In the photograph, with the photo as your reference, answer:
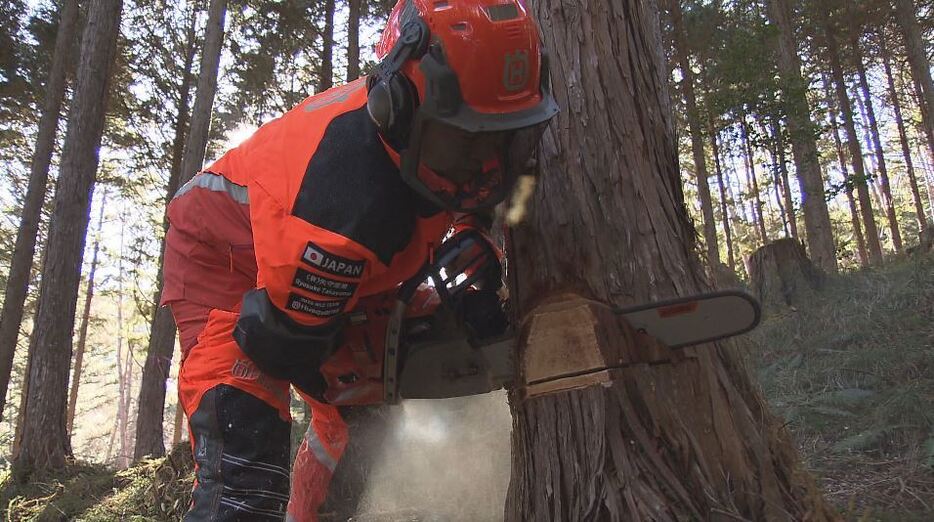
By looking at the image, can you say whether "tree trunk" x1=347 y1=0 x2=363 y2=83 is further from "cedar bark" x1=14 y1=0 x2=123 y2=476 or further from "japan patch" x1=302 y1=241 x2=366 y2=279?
"japan patch" x1=302 y1=241 x2=366 y2=279

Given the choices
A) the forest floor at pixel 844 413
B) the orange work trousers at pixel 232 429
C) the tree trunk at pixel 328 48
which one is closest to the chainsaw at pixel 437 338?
the orange work trousers at pixel 232 429

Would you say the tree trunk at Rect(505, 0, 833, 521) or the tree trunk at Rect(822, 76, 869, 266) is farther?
the tree trunk at Rect(822, 76, 869, 266)

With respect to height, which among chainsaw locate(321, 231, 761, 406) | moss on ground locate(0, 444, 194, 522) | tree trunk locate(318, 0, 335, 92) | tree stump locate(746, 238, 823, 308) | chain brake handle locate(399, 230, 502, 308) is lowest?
moss on ground locate(0, 444, 194, 522)

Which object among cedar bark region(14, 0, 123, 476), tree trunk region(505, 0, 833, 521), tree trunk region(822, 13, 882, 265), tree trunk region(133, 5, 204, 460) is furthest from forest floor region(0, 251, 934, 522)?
tree trunk region(822, 13, 882, 265)

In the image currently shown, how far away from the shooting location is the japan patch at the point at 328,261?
1504 millimetres

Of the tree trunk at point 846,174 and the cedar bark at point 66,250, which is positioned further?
the tree trunk at point 846,174

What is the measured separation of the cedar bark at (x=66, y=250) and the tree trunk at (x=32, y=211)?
2.00 m

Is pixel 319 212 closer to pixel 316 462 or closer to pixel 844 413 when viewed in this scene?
pixel 316 462

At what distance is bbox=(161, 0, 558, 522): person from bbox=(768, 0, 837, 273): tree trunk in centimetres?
842

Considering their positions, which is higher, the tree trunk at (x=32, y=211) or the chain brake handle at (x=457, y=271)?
the tree trunk at (x=32, y=211)

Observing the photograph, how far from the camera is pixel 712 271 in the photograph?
6.47ft

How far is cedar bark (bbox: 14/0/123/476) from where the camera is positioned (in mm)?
6426

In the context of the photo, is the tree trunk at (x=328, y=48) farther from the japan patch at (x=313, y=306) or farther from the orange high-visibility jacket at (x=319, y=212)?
the japan patch at (x=313, y=306)

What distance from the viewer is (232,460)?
5.56 ft
